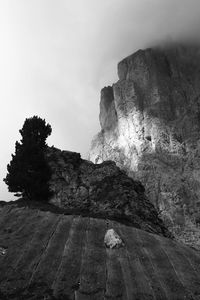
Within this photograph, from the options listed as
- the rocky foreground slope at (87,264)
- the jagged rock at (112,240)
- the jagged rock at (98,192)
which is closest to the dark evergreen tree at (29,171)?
the jagged rock at (98,192)

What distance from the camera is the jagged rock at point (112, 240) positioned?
27.6m

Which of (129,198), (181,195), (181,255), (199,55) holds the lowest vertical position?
(181,255)

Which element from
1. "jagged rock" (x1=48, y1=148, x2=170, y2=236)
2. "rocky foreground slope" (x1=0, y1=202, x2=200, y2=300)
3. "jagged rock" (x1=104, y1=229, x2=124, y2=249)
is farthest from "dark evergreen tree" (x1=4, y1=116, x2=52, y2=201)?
"jagged rock" (x1=104, y1=229, x2=124, y2=249)

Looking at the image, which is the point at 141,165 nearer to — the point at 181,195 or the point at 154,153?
the point at 154,153

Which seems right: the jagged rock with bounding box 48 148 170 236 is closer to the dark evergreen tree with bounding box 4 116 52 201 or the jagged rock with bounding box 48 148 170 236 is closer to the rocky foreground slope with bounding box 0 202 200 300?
the dark evergreen tree with bounding box 4 116 52 201

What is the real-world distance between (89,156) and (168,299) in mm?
146315

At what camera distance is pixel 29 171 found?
4653 cm

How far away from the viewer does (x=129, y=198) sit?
149 ft

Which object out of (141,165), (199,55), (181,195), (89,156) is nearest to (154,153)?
(141,165)

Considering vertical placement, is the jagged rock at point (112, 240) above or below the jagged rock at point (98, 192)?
below

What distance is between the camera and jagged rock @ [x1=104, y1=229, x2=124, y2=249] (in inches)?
1085

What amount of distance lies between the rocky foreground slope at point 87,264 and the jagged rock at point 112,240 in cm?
42

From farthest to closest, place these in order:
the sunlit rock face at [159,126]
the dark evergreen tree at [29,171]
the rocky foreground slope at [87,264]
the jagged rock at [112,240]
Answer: the sunlit rock face at [159,126] < the dark evergreen tree at [29,171] < the jagged rock at [112,240] < the rocky foreground slope at [87,264]

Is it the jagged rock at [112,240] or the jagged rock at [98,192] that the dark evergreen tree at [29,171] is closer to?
the jagged rock at [98,192]
